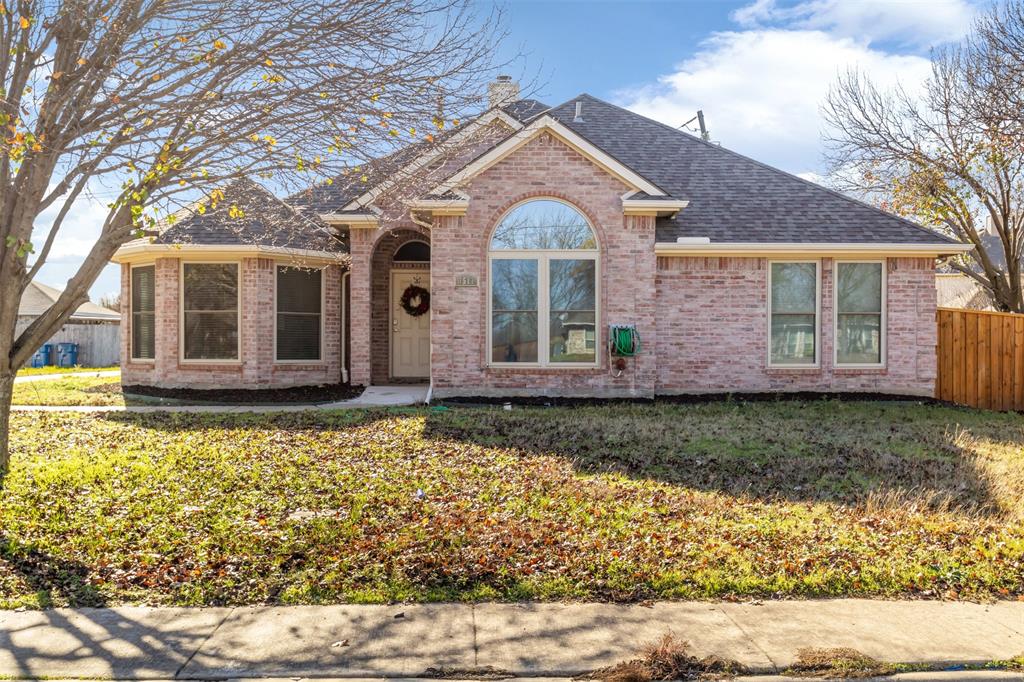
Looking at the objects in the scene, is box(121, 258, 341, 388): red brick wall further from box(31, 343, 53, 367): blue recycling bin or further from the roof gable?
box(31, 343, 53, 367): blue recycling bin

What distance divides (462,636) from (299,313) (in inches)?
467

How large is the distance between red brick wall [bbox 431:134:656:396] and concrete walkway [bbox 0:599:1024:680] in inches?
327

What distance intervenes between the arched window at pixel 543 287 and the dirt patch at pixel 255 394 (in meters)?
3.52

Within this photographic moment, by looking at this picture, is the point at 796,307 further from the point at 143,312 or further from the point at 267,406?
the point at 143,312

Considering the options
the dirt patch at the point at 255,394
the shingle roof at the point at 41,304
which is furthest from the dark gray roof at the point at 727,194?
the shingle roof at the point at 41,304

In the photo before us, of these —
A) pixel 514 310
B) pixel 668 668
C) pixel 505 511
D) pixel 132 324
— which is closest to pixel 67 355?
pixel 132 324

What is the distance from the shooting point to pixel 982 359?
46.5 feet

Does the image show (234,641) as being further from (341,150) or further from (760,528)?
(341,150)

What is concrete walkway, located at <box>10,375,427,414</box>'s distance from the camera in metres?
12.8

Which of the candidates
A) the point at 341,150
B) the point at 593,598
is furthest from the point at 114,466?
the point at 593,598

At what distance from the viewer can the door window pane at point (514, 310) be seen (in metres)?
13.2

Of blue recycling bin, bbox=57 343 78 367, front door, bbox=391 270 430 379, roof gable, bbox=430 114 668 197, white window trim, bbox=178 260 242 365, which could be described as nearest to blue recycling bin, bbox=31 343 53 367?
blue recycling bin, bbox=57 343 78 367

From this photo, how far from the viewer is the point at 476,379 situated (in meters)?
13.1

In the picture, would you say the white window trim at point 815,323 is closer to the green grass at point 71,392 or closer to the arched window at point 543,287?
the arched window at point 543,287
